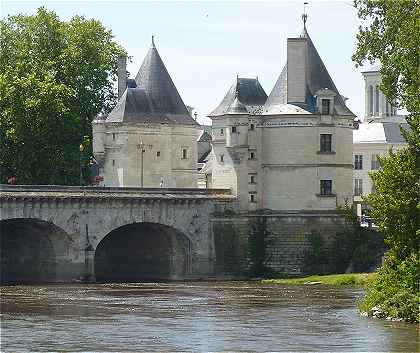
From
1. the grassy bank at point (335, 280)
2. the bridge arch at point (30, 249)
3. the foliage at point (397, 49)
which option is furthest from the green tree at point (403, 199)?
the bridge arch at point (30, 249)

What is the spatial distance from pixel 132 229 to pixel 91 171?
612 inches

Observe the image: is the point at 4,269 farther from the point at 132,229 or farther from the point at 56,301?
the point at 56,301

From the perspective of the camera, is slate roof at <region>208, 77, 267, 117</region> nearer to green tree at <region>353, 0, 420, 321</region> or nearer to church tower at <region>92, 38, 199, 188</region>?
church tower at <region>92, 38, 199, 188</region>

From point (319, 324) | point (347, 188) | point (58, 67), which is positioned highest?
point (58, 67)

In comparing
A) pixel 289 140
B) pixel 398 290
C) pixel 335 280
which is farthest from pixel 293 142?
pixel 398 290

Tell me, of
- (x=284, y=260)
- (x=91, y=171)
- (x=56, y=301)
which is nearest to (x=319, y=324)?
(x=56, y=301)

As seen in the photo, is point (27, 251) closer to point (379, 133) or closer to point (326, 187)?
point (326, 187)

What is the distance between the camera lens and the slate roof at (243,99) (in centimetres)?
8688

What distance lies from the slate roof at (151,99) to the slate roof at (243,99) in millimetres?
6514

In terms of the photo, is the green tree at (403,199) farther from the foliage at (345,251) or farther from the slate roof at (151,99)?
the slate roof at (151,99)

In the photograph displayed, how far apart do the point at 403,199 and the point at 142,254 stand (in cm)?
3458

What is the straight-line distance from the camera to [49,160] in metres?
97.9

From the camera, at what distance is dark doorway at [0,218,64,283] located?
85.4 metres

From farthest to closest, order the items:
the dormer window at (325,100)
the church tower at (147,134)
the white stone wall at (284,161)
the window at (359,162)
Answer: the window at (359,162) < the church tower at (147,134) < the white stone wall at (284,161) < the dormer window at (325,100)
